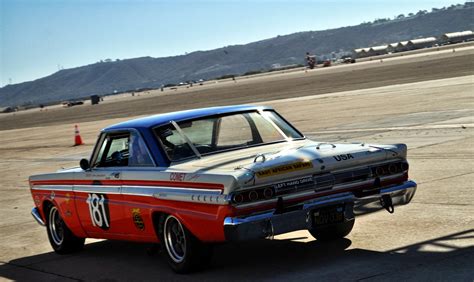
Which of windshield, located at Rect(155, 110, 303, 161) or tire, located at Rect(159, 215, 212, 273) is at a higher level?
windshield, located at Rect(155, 110, 303, 161)

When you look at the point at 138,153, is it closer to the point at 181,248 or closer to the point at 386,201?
the point at 181,248

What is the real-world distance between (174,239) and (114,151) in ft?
5.62

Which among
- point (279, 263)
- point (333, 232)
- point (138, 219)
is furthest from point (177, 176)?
point (333, 232)

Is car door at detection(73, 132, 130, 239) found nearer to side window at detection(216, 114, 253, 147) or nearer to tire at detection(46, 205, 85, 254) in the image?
tire at detection(46, 205, 85, 254)

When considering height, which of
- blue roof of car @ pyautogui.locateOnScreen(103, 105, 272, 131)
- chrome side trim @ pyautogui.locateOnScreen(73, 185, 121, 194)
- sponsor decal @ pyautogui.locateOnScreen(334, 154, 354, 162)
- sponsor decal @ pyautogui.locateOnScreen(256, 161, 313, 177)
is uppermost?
blue roof of car @ pyautogui.locateOnScreen(103, 105, 272, 131)

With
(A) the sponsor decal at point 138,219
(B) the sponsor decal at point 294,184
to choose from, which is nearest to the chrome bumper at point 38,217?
(A) the sponsor decal at point 138,219

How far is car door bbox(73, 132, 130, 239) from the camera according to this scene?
815cm

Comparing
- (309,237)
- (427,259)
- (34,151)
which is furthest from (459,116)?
(34,151)

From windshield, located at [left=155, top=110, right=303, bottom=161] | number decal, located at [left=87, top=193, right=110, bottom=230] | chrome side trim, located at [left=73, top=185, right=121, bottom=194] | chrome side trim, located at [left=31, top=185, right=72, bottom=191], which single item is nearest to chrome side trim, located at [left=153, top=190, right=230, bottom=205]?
windshield, located at [left=155, top=110, right=303, bottom=161]

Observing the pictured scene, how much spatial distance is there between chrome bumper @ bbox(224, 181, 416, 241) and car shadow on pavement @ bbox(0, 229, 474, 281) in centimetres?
41

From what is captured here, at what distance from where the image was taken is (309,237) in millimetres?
8398

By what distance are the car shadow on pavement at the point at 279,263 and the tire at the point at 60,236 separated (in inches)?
6.2

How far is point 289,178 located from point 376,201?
2.97 feet

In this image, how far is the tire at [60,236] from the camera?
936 centimetres
